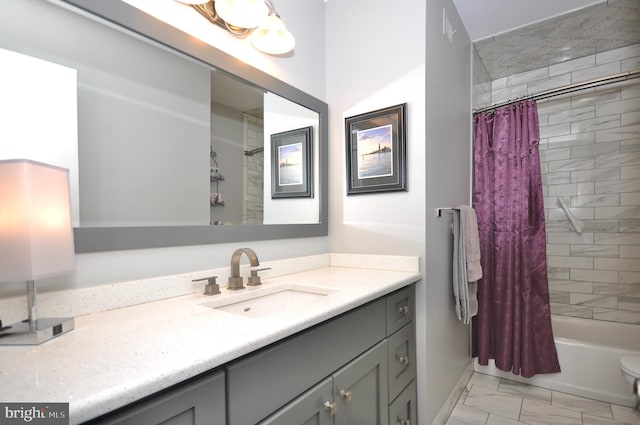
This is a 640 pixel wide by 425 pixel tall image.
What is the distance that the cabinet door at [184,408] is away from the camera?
1.72 ft

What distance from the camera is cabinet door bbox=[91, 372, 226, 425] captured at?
1.72 feet

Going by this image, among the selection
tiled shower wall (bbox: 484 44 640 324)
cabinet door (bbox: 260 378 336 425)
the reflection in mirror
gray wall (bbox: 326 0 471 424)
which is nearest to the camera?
cabinet door (bbox: 260 378 336 425)

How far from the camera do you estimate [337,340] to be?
102cm

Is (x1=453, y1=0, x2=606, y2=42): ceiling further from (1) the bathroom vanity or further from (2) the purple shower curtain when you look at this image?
(1) the bathroom vanity

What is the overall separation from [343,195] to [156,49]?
1169 millimetres

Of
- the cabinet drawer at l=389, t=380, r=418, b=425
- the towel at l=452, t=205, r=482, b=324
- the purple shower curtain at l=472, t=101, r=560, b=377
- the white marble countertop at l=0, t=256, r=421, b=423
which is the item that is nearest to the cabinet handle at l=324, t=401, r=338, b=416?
the white marble countertop at l=0, t=256, r=421, b=423

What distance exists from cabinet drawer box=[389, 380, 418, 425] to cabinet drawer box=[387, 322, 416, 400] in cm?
4

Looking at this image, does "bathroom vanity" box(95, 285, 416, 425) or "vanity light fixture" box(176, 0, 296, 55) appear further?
"vanity light fixture" box(176, 0, 296, 55)

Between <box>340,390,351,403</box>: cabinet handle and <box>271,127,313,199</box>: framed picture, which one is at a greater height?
<box>271,127,313,199</box>: framed picture

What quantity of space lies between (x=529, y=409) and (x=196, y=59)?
2.66 m

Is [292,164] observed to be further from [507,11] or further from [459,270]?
[507,11]

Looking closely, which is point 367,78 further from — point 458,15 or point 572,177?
point 572,177

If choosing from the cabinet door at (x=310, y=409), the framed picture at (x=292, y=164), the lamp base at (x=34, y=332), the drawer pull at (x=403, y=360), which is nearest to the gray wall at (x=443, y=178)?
the drawer pull at (x=403, y=360)

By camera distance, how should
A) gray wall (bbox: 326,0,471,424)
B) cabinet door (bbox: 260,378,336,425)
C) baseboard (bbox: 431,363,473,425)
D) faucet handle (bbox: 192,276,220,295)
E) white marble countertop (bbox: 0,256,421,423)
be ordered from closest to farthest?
white marble countertop (bbox: 0,256,421,423) < cabinet door (bbox: 260,378,336,425) < faucet handle (bbox: 192,276,220,295) < gray wall (bbox: 326,0,471,424) < baseboard (bbox: 431,363,473,425)
